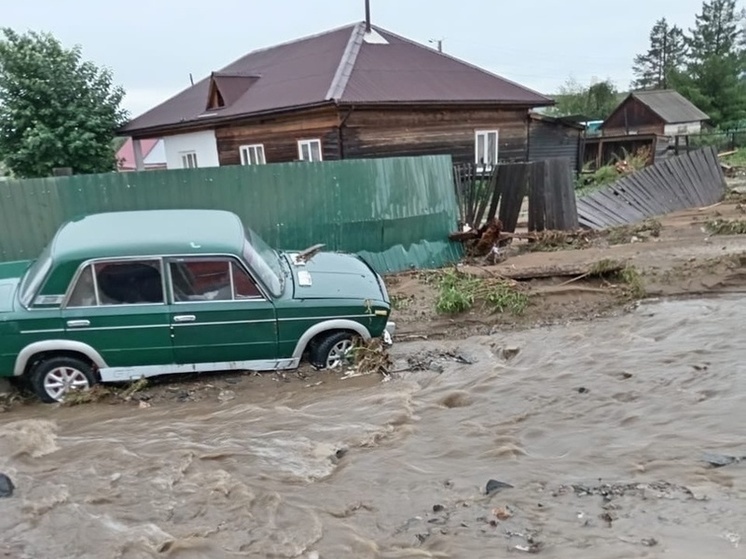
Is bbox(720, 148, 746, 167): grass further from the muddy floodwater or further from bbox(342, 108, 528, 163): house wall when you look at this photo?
the muddy floodwater

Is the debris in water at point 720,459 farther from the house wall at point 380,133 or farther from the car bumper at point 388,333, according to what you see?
the house wall at point 380,133

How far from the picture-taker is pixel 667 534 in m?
3.36

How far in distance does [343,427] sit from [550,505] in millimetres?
1926

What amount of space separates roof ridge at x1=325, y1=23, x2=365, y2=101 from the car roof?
1040 centimetres

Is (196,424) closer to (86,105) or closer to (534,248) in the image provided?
(534,248)

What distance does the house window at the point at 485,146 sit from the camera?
1903 centimetres

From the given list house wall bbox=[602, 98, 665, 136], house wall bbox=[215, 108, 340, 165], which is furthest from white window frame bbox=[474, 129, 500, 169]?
house wall bbox=[602, 98, 665, 136]

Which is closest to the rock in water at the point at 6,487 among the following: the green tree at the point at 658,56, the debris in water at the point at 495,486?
the debris in water at the point at 495,486

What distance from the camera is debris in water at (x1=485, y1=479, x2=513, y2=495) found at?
13.0 feet

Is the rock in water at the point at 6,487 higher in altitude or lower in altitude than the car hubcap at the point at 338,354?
lower

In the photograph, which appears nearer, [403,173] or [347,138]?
[403,173]

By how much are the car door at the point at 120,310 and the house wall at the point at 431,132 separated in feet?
37.6

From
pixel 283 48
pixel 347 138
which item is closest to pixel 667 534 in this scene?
pixel 347 138

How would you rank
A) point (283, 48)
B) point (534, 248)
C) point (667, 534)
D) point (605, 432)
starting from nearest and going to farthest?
point (667, 534) < point (605, 432) < point (534, 248) < point (283, 48)
